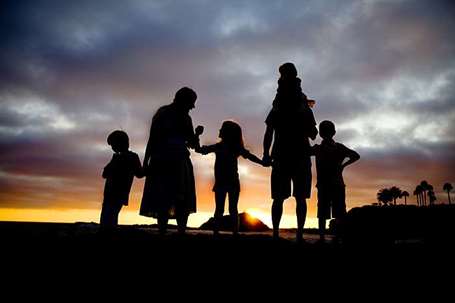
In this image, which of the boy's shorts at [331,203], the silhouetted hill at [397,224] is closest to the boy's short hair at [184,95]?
the boy's shorts at [331,203]

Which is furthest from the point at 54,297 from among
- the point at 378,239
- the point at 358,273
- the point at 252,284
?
the point at 378,239

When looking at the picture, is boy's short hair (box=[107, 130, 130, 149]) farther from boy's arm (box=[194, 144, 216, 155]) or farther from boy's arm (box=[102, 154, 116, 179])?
boy's arm (box=[194, 144, 216, 155])

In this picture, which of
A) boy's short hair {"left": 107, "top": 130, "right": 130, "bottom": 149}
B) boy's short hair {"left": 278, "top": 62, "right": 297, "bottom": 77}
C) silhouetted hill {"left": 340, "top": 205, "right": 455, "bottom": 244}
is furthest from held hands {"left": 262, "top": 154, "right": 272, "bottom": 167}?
boy's short hair {"left": 107, "top": 130, "right": 130, "bottom": 149}

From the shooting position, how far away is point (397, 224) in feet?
20.9

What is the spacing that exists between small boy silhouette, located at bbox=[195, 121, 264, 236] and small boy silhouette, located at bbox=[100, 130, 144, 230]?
1.76 metres

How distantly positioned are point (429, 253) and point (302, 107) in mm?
2872

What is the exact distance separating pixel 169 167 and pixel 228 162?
69.4 inches

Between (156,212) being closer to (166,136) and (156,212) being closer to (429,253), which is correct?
(166,136)

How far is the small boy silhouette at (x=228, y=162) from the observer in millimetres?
7480

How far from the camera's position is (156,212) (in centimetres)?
605

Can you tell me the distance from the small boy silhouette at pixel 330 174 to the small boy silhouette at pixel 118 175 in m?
3.43

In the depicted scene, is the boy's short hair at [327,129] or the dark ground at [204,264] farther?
the boy's short hair at [327,129]

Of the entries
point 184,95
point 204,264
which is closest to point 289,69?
point 184,95

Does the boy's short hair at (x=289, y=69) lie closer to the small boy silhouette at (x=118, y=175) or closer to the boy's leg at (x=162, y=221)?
the small boy silhouette at (x=118, y=175)
